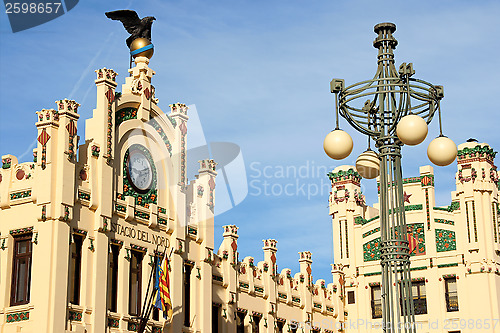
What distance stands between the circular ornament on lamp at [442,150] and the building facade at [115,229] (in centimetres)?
1405

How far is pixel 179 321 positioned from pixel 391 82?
16822 millimetres

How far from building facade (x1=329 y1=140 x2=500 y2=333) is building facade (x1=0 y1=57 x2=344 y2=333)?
10.5 m

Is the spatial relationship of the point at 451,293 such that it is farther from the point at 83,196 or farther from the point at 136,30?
the point at 83,196

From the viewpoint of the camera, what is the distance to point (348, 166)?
49.1m

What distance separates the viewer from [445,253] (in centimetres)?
4509

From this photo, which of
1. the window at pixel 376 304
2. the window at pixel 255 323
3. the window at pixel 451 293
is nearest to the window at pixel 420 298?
the window at pixel 451 293

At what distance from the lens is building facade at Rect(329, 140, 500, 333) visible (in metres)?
43.9

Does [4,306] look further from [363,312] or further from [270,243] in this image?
[363,312]

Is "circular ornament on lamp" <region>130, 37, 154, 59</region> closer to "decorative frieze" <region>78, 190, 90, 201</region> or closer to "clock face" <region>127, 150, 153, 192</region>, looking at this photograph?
"clock face" <region>127, 150, 153, 192</region>

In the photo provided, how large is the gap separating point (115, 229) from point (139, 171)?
2978 mm

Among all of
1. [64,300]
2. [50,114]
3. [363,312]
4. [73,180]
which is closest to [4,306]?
[64,300]

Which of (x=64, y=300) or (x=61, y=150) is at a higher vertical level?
(x=61, y=150)

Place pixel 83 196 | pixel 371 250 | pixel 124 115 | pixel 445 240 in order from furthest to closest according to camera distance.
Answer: pixel 371 250 → pixel 445 240 → pixel 124 115 → pixel 83 196

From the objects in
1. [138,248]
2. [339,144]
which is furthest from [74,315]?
[339,144]
